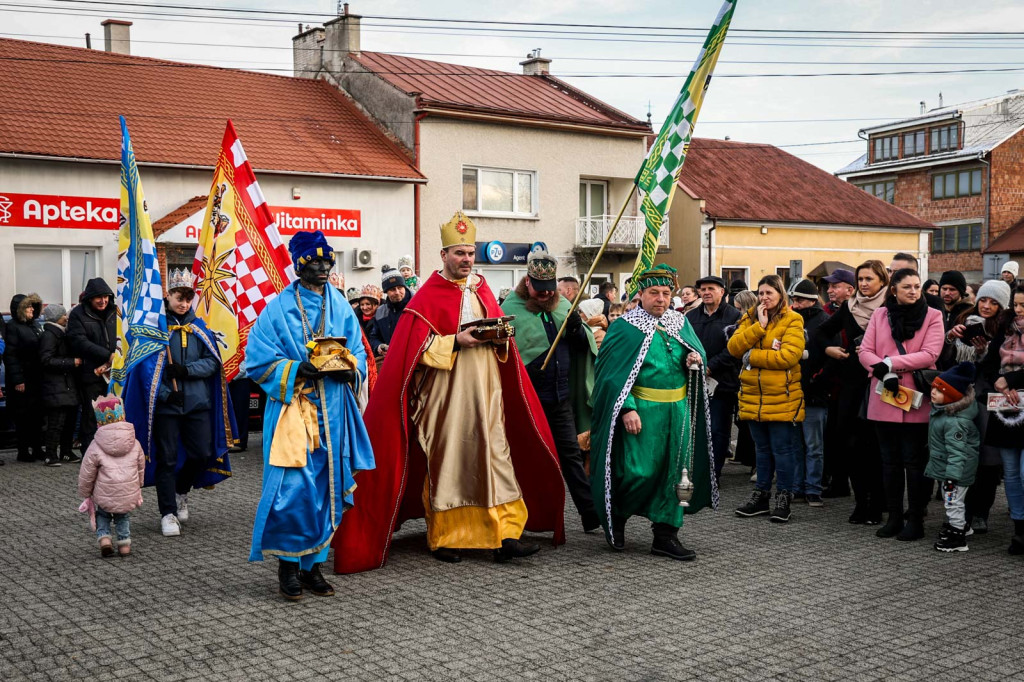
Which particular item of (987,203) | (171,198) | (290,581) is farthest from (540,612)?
(987,203)

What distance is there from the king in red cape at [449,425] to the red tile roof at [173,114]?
575 inches

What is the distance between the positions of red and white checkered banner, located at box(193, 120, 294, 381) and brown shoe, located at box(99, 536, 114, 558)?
1.84 meters

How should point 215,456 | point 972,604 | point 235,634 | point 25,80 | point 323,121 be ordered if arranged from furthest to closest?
point 323,121 → point 25,80 → point 215,456 → point 972,604 → point 235,634

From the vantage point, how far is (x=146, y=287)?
7570 millimetres

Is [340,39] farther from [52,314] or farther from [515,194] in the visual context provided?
[52,314]

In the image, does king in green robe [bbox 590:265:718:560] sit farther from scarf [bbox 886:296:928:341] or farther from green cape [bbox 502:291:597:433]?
scarf [bbox 886:296:928:341]

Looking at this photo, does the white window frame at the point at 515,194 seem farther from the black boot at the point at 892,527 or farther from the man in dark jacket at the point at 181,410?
the black boot at the point at 892,527

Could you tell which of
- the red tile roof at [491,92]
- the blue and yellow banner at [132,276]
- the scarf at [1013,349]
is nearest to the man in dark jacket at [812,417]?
the scarf at [1013,349]

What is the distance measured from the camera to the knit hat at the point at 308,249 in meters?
6.12

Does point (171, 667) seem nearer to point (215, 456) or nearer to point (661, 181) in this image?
point (215, 456)

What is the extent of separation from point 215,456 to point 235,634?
3.02m

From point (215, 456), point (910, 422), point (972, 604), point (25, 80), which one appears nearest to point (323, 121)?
point (25, 80)

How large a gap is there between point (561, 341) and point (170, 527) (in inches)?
123

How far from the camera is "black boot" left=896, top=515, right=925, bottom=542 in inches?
294
